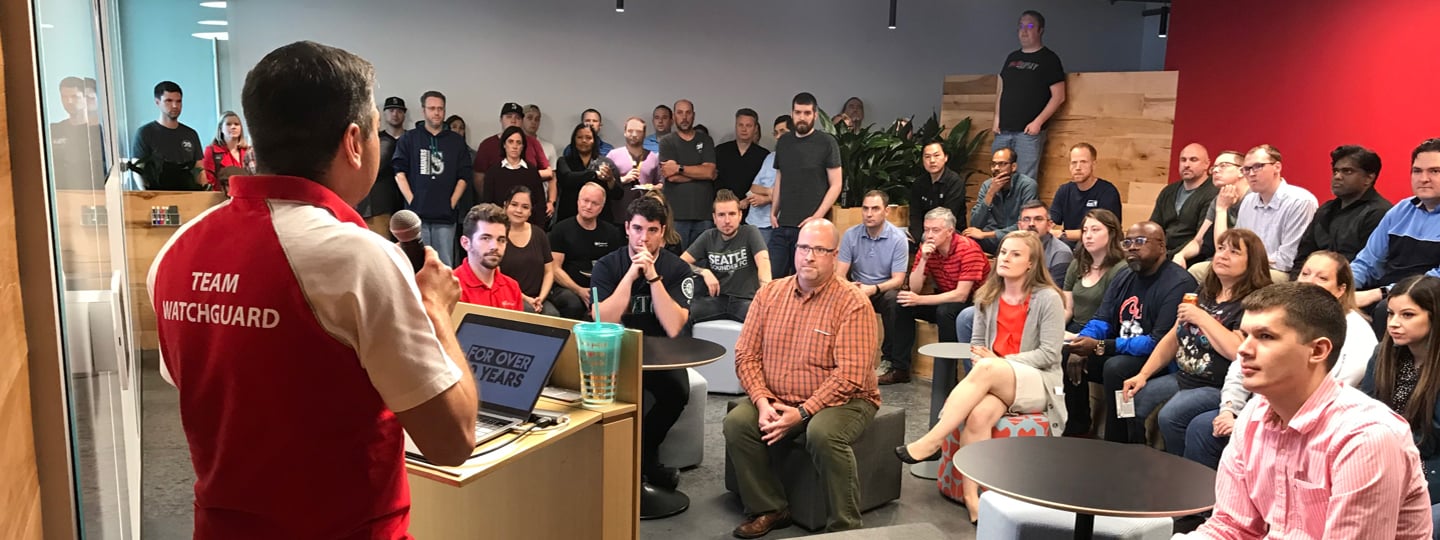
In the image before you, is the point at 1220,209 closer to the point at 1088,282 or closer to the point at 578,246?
the point at 1088,282

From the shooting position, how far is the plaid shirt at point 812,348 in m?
3.89

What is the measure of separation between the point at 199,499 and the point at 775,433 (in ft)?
8.68

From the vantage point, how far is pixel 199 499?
1.38 meters

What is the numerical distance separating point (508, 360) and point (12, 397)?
5.31 feet

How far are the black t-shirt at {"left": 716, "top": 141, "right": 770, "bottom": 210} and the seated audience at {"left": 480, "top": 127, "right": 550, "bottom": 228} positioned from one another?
151cm

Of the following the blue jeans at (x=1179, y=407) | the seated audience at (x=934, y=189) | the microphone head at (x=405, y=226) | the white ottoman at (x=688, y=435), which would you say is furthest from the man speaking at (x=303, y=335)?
the seated audience at (x=934, y=189)

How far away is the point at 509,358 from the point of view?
8.73ft

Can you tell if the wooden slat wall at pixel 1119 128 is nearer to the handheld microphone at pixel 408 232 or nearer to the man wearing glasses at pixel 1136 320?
the man wearing glasses at pixel 1136 320

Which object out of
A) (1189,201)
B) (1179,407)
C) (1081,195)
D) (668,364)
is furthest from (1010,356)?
(1081,195)

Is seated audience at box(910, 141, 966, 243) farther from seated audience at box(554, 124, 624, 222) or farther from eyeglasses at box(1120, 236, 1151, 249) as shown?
eyeglasses at box(1120, 236, 1151, 249)

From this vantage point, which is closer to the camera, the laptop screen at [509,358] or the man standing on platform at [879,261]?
the laptop screen at [509,358]

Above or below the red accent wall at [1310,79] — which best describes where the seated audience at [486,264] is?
below

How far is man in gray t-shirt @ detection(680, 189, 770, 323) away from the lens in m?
5.94

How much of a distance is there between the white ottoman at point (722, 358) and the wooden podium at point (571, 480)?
9.23 feet
